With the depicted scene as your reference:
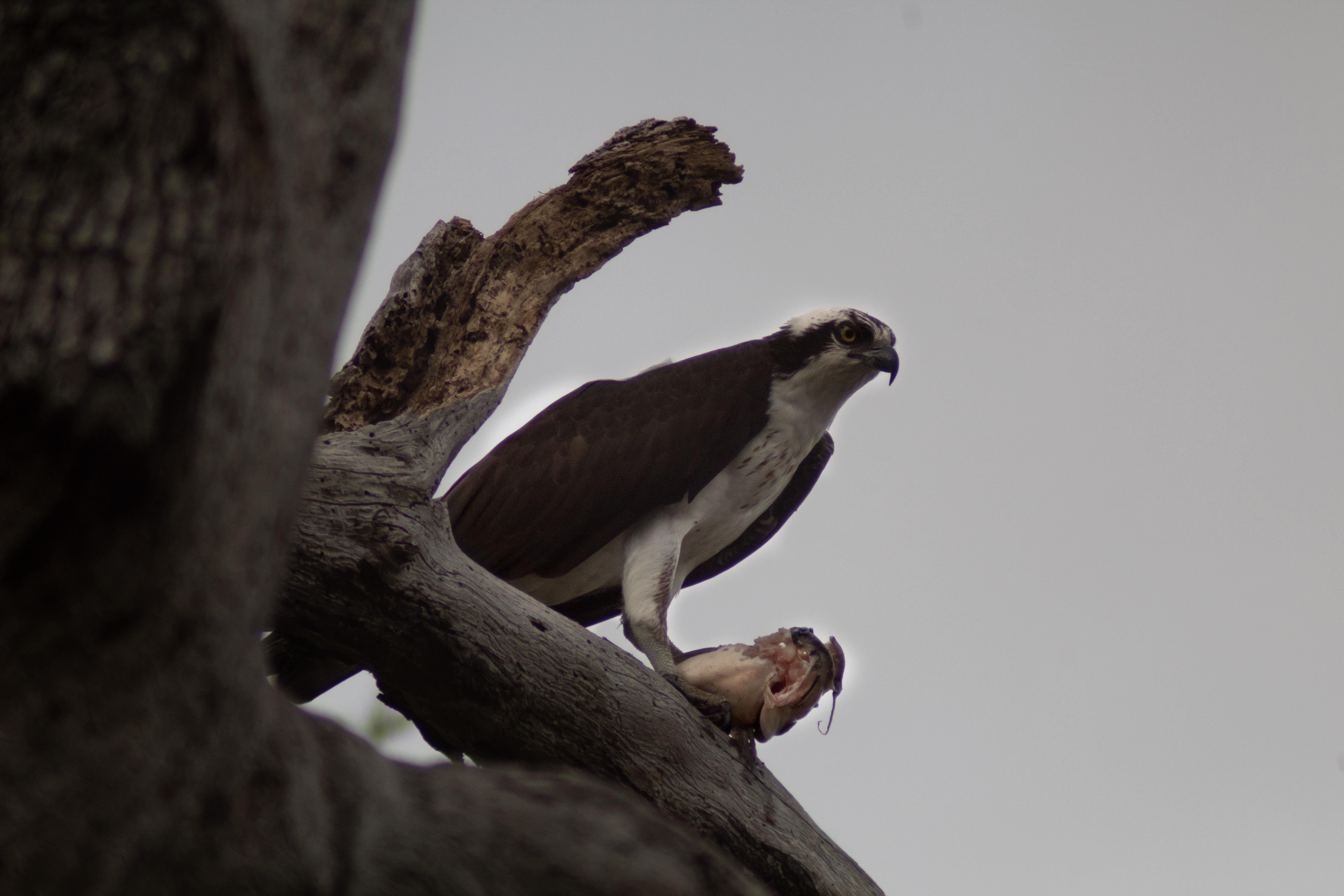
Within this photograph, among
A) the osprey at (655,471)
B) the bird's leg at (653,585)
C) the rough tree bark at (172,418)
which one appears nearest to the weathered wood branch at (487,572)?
the bird's leg at (653,585)

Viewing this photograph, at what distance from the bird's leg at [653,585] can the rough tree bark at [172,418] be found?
3.20 metres

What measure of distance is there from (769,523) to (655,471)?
1259 mm

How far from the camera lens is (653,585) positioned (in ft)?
16.7

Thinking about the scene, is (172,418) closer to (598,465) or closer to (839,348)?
(598,465)

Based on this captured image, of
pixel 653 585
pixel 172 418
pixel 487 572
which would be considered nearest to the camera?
pixel 172 418

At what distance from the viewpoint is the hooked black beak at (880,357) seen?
5895mm

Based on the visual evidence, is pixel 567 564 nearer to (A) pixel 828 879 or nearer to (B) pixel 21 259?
(A) pixel 828 879

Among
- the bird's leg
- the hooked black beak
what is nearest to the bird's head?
the hooked black beak

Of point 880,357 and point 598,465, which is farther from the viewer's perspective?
point 880,357

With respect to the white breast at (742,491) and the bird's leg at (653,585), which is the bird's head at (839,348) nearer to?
the white breast at (742,491)

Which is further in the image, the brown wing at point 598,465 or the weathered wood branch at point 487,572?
the brown wing at point 598,465

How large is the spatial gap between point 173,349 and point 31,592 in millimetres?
332

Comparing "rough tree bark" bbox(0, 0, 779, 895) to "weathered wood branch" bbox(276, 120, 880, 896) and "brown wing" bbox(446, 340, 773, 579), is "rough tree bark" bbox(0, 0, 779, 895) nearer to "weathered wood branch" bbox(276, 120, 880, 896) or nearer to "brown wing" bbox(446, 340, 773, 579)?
"weathered wood branch" bbox(276, 120, 880, 896)

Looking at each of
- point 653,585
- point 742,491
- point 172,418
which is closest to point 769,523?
point 742,491
